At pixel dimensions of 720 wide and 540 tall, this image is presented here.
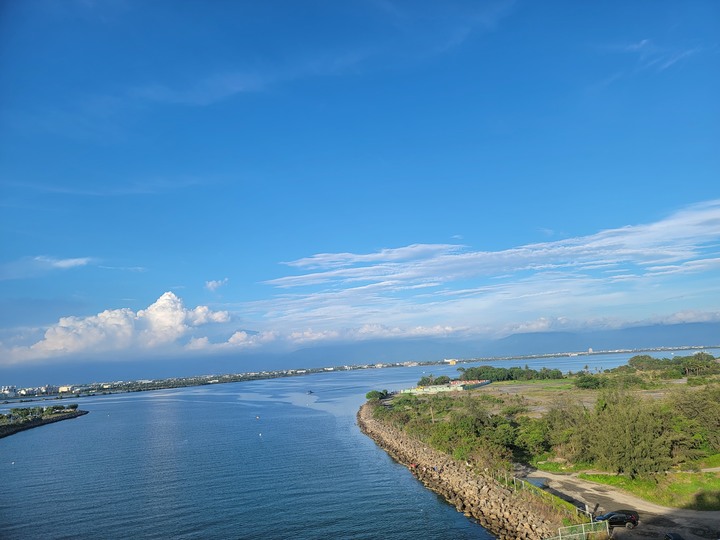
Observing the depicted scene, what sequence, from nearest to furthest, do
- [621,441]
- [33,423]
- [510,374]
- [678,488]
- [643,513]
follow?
[643,513], [678,488], [621,441], [33,423], [510,374]

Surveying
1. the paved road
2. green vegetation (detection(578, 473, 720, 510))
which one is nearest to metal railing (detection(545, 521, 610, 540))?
the paved road

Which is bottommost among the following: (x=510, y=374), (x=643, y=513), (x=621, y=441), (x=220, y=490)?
(x=510, y=374)

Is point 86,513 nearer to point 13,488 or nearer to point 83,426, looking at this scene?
point 13,488

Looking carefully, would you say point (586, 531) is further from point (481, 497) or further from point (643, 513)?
point (481, 497)

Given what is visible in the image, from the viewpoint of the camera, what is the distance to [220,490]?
40.3 m

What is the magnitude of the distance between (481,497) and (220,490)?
21563 millimetres

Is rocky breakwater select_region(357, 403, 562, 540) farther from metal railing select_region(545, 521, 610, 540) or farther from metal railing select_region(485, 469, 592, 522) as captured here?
metal railing select_region(545, 521, 610, 540)

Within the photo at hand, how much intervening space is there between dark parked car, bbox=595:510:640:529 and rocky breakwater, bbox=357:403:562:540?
231 cm

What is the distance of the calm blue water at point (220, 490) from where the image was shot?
3131 cm

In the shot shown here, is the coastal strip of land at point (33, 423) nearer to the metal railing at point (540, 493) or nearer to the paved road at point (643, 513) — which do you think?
the metal railing at point (540, 493)

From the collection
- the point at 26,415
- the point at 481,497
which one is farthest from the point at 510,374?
the point at 26,415

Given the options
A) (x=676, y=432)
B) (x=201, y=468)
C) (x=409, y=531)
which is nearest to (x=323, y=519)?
(x=409, y=531)

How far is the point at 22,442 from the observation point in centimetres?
7612

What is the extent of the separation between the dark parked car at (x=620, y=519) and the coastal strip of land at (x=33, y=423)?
98.7 m
